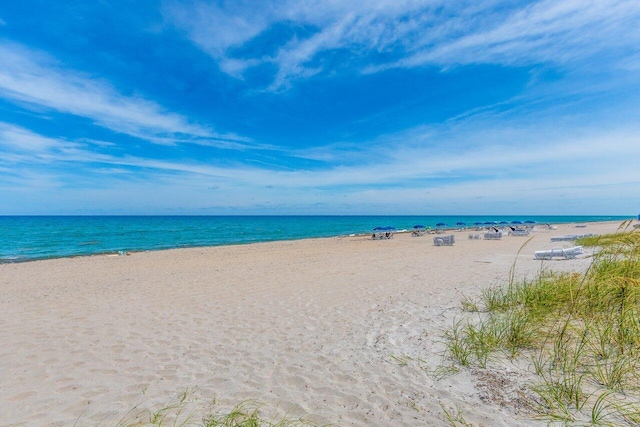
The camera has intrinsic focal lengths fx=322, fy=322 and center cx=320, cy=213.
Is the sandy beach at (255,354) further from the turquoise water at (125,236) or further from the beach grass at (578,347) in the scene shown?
the turquoise water at (125,236)

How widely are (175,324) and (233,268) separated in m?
7.02

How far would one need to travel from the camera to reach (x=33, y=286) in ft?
33.2

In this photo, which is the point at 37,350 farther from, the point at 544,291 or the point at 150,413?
the point at 544,291

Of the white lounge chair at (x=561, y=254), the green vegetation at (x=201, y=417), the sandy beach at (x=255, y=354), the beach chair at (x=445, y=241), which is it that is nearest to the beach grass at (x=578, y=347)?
the sandy beach at (x=255, y=354)

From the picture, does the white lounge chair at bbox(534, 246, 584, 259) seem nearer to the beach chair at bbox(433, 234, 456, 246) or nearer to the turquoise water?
the beach chair at bbox(433, 234, 456, 246)

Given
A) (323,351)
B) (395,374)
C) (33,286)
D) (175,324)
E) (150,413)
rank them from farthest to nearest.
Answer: (33,286)
(175,324)
(323,351)
(395,374)
(150,413)

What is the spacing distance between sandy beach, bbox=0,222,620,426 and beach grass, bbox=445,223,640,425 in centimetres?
25

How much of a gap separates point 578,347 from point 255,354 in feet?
12.7

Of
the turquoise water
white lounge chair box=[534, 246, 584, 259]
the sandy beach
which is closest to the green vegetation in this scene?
the sandy beach

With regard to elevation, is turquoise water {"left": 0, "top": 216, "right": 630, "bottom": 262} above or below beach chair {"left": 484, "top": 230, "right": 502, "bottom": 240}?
below

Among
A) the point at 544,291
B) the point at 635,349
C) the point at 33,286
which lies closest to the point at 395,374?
the point at 635,349

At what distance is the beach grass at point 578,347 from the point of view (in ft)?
8.89

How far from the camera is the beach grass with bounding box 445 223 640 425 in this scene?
8.89ft

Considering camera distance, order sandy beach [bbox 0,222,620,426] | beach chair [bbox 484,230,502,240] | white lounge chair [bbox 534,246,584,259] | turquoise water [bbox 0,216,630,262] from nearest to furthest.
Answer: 1. sandy beach [bbox 0,222,620,426]
2. white lounge chair [bbox 534,246,584,259]
3. beach chair [bbox 484,230,502,240]
4. turquoise water [bbox 0,216,630,262]
